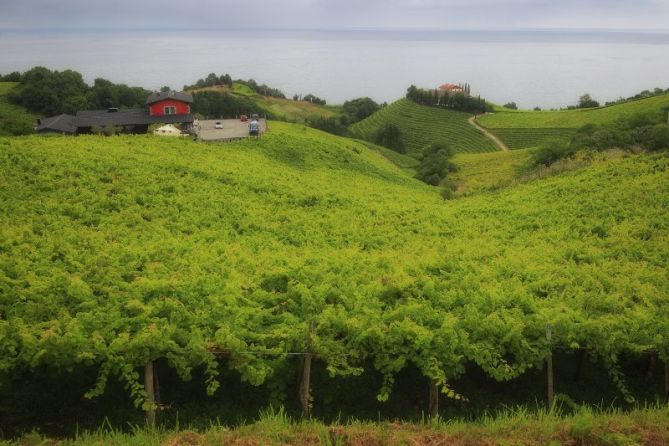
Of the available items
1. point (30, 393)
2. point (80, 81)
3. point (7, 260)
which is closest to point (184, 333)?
point (30, 393)

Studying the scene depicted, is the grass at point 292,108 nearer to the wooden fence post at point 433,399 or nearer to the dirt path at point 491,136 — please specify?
the dirt path at point 491,136

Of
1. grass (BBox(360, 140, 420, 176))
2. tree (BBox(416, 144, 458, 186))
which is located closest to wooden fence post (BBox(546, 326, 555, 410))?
tree (BBox(416, 144, 458, 186))

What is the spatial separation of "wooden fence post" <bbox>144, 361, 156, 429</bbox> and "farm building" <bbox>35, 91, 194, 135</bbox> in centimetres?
4302

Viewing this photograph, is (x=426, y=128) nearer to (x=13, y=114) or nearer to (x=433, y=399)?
(x=13, y=114)

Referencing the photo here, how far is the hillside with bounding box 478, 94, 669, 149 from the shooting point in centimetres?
8062

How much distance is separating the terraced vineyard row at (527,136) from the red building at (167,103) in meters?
54.4

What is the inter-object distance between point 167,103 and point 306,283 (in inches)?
1925

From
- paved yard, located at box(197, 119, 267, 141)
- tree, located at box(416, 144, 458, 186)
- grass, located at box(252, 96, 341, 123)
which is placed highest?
grass, located at box(252, 96, 341, 123)

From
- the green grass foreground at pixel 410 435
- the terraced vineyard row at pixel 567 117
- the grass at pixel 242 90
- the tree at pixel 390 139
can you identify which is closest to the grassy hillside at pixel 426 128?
the tree at pixel 390 139

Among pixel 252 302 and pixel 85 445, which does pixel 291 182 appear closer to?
pixel 252 302

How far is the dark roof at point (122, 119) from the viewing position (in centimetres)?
5322

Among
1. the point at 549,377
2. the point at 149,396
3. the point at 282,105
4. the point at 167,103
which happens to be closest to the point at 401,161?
the point at 167,103

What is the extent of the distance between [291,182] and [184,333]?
21.0 metres

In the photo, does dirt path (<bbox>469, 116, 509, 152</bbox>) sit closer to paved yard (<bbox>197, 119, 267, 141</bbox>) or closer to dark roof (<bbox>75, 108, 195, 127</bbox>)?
paved yard (<bbox>197, 119, 267, 141</bbox>)
